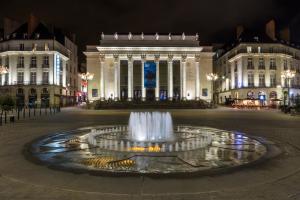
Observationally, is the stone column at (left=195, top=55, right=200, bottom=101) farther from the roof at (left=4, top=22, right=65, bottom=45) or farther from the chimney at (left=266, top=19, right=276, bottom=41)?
the roof at (left=4, top=22, right=65, bottom=45)

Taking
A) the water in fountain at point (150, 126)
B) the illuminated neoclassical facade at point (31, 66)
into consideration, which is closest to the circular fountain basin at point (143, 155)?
the water in fountain at point (150, 126)

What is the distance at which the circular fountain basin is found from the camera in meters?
8.84

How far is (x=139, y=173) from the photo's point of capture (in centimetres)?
811

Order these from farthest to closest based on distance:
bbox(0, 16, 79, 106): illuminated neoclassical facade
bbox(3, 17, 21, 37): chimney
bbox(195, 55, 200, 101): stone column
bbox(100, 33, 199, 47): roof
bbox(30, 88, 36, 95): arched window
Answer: bbox(3, 17, 21, 37): chimney, bbox(100, 33, 199, 47): roof, bbox(195, 55, 200, 101): stone column, bbox(30, 88, 36, 95): arched window, bbox(0, 16, 79, 106): illuminated neoclassical facade

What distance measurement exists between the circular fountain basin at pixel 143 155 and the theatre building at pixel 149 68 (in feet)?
197

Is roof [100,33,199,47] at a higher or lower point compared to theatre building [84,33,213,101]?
higher

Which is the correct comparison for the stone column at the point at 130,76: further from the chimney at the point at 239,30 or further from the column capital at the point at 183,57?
the chimney at the point at 239,30

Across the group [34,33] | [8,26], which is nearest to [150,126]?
[34,33]

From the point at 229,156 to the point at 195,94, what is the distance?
69.4 meters

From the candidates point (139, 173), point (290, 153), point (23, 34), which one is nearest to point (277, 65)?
point (23, 34)

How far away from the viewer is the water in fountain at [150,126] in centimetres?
1577

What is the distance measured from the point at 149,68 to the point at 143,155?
207 ft

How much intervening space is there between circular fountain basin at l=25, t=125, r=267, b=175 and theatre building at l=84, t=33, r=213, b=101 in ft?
197

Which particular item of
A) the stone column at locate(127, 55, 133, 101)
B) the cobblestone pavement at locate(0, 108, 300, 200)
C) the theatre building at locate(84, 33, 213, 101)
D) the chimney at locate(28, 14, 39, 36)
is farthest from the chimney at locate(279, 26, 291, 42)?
the cobblestone pavement at locate(0, 108, 300, 200)
